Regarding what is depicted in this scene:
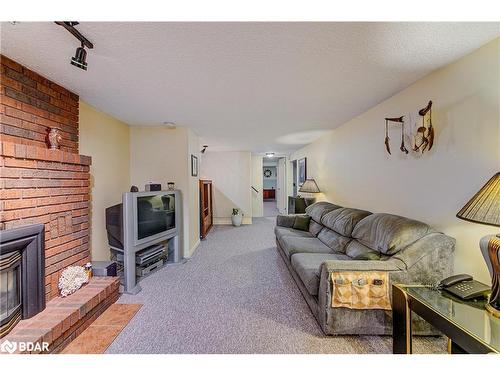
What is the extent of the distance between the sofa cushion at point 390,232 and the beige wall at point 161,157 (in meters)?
2.68

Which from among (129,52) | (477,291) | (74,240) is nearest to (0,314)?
(74,240)

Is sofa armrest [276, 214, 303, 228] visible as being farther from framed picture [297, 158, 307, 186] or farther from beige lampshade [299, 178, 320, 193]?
framed picture [297, 158, 307, 186]

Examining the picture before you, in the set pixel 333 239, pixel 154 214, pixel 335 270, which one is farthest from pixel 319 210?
pixel 154 214

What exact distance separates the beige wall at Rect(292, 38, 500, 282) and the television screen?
2.78 meters

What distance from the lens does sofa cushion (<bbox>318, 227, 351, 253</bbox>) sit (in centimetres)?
270

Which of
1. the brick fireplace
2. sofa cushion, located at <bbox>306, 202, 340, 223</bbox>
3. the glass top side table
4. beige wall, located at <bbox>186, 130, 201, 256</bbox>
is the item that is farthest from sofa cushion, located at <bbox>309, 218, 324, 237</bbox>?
the brick fireplace

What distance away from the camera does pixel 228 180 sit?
22.0 ft

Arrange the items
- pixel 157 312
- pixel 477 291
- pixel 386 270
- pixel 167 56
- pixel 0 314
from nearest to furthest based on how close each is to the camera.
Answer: pixel 477 291
pixel 0 314
pixel 167 56
pixel 386 270
pixel 157 312

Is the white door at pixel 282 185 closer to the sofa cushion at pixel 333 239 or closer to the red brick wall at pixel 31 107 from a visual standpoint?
the sofa cushion at pixel 333 239

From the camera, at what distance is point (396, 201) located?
2.40 metres

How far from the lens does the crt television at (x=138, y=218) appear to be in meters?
2.58

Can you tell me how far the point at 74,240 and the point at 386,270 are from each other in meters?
2.87
